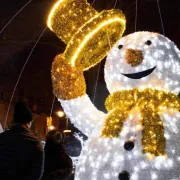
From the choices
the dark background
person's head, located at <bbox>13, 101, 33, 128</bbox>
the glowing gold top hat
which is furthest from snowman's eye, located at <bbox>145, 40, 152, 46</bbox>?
the dark background

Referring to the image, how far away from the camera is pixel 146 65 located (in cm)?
392

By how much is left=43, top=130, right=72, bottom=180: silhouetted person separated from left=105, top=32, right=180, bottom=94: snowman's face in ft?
5.37

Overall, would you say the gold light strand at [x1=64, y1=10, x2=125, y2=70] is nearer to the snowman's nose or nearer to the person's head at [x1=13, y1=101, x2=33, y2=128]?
the snowman's nose

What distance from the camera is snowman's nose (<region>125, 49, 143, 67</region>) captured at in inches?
154

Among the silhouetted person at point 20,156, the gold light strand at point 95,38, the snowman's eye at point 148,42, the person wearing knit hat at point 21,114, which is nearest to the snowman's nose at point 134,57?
the snowman's eye at point 148,42

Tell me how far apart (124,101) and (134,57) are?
1.52ft

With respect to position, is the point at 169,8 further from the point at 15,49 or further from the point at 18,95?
the point at 18,95

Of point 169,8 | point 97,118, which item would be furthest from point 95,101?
point 97,118

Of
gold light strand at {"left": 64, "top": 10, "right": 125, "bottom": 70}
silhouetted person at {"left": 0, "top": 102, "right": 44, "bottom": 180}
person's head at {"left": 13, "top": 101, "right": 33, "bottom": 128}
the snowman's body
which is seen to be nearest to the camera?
silhouetted person at {"left": 0, "top": 102, "right": 44, "bottom": 180}

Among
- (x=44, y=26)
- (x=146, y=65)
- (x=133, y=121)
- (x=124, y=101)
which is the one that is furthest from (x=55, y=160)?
(x=44, y=26)

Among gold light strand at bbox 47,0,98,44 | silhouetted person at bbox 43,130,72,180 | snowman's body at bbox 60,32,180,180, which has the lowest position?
silhouetted person at bbox 43,130,72,180

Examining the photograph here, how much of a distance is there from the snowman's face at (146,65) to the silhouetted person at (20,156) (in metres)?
1.27

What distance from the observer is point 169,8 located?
28.6ft

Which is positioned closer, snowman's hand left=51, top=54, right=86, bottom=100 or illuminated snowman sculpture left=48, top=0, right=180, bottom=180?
illuminated snowman sculpture left=48, top=0, right=180, bottom=180
